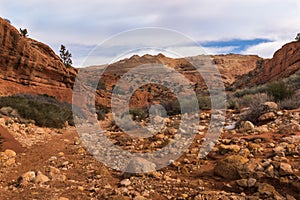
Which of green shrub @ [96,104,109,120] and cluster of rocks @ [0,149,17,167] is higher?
cluster of rocks @ [0,149,17,167]

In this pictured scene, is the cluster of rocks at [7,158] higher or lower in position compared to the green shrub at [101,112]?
higher

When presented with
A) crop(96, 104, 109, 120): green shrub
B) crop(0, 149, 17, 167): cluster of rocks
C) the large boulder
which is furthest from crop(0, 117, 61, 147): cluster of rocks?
crop(96, 104, 109, 120): green shrub

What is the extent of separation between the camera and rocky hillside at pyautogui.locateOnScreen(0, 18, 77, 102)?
1989 centimetres

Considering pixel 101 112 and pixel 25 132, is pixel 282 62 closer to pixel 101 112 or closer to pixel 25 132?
pixel 101 112

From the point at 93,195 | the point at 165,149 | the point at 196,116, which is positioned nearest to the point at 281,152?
the point at 165,149

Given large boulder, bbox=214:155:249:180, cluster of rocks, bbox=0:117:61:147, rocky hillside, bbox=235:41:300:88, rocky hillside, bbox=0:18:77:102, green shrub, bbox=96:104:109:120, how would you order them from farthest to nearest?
rocky hillside, bbox=235:41:300:88 → rocky hillside, bbox=0:18:77:102 → green shrub, bbox=96:104:109:120 → cluster of rocks, bbox=0:117:61:147 → large boulder, bbox=214:155:249:180

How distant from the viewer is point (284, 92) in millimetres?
9633

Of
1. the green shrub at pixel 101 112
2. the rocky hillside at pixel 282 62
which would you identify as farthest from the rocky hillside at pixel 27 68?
the rocky hillside at pixel 282 62

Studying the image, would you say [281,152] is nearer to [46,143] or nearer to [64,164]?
[64,164]

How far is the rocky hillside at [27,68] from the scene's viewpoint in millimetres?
19891

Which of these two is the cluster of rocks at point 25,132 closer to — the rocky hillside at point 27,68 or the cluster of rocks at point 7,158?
the cluster of rocks at point 7,158

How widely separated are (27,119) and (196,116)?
5834 mm

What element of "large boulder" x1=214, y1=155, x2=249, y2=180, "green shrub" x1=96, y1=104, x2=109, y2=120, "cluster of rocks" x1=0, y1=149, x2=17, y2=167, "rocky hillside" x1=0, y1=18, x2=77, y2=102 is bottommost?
"green shrub" x1=96, y1=104, x2=109, y2=120

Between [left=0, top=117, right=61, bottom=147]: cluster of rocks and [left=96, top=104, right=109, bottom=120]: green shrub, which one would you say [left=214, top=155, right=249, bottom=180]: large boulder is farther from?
[left=96, top=104, right=109, bottom=120]: green shrub
